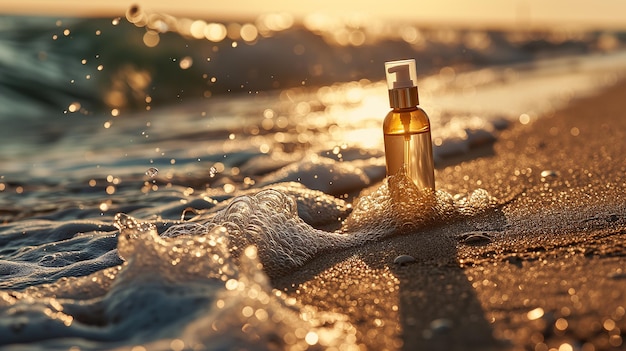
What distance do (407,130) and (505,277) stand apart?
0.72 metres

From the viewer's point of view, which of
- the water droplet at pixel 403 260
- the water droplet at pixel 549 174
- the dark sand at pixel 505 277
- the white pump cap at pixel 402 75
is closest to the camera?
the dark sand at pixel 505 277

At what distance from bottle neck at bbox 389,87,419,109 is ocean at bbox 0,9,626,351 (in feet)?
0.94

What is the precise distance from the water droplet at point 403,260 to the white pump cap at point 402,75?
57 centimetres

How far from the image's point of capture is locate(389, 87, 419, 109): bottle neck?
231 centimetres

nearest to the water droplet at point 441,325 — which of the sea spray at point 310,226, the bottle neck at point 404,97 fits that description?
the sea spray at point 310,226

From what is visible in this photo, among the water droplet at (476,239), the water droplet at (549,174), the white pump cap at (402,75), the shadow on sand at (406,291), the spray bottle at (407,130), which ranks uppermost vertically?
the white pump cap at (402,75)

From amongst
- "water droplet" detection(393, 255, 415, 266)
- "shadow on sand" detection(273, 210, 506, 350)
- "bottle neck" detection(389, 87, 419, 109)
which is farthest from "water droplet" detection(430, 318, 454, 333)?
"bottle neck" detection(389, 87, 419, 109)

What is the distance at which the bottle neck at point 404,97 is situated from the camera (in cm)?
231

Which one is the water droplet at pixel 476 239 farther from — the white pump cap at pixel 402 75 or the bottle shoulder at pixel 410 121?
the white pump cap at pixel 402 75

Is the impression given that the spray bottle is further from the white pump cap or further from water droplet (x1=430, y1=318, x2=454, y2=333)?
water droplet (x1=430, y1=318, x2=454, y2=333)

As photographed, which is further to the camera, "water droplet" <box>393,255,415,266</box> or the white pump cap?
the white pump cap

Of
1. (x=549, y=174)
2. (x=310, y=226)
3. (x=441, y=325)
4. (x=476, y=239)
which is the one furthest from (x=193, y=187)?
(x=441, y=325)

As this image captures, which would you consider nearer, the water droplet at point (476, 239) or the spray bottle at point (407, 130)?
the water droplet at point (476, 239)

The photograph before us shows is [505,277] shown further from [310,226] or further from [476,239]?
[310,226]
